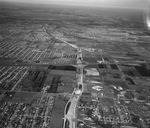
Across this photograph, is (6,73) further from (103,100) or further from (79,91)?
(103,100)

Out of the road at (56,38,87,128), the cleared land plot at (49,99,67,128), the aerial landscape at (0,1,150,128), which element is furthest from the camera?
the aerial landscape at (0,1,150,128)

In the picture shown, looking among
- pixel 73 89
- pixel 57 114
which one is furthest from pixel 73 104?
pixel 73 89

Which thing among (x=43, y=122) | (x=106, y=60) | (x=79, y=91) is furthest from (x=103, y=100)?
(x=106, y=60)

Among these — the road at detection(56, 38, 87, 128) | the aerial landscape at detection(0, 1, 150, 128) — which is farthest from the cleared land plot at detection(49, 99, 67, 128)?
the road at detection(56, 38, 87, 128)

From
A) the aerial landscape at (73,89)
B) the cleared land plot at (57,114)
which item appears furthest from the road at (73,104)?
the cleared land plot at (57,114)

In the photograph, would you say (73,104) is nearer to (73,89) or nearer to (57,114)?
(57,114)

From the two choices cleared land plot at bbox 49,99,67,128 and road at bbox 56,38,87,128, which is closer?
cleared land plot at bbox 49,99,67,128

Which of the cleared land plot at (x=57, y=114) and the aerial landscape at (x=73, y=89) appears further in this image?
the aerial landscape at (x=73, y=89)

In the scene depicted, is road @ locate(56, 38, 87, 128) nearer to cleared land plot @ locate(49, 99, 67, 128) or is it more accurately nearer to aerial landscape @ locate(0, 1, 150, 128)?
aerial landscape @ locate(0, 1, 150, 128)

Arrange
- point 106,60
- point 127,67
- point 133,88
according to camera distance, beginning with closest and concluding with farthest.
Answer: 1. point 133,88
2. point 127,67
3. point 106,60

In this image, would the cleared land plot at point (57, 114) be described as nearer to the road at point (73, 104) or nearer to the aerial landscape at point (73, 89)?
the aerial landscape at point (73, 89)

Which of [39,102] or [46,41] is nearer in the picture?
[39,102]
